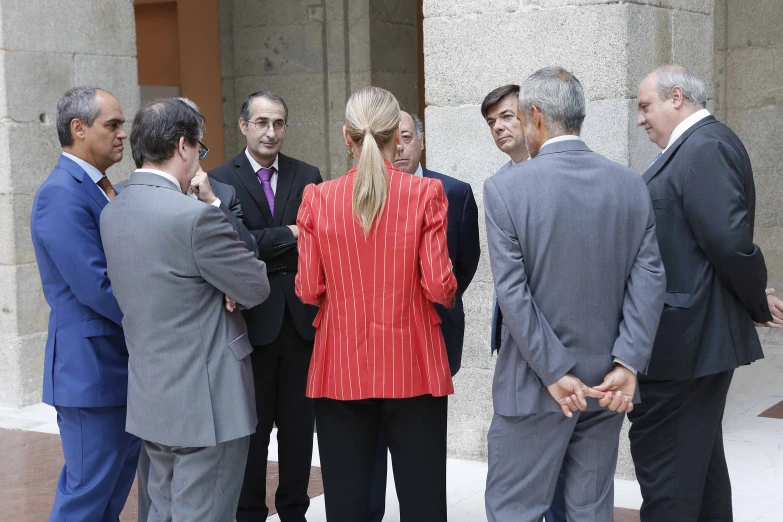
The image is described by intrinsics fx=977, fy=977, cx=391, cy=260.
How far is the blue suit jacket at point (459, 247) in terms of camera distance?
169 inches

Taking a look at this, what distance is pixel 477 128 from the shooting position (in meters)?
5.31

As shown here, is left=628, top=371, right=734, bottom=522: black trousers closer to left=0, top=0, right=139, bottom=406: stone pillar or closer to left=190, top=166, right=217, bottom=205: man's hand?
left=190, top=166, right=217, bottom=205: man's hand

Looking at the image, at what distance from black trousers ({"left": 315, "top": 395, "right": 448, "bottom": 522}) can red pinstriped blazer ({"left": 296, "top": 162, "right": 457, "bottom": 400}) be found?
102 mm

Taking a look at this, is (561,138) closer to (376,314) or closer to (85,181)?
(376,314)

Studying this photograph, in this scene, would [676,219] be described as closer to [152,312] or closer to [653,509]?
[653,509]

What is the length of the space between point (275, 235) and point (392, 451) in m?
1.24

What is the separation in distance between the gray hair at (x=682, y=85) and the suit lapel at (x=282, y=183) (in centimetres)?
168

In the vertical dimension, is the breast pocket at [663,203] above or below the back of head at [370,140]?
below

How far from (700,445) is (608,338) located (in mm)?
807

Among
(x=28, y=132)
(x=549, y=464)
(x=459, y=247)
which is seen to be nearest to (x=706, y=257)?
(x=549, y=464)

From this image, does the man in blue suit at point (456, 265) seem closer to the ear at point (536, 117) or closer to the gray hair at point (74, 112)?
the ear at point (536, 117)

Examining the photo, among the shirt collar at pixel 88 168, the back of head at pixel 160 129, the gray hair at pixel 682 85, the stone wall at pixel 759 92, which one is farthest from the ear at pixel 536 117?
the stone wall at pixel 759 92

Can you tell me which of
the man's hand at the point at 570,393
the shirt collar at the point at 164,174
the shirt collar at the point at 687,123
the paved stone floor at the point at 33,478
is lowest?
the paved stone floor at the point at 33,478

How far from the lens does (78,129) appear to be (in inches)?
146
